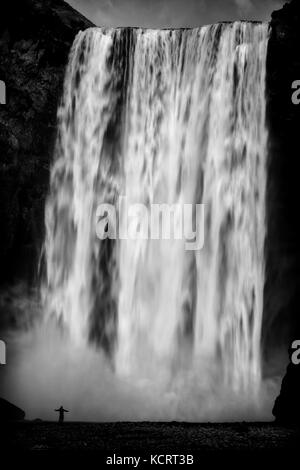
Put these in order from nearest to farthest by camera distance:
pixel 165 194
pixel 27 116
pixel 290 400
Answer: pixel 290 400, pixel 165 194, pixel 27 116

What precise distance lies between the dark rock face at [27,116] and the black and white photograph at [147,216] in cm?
7

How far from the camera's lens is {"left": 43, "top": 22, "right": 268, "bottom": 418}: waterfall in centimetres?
2261

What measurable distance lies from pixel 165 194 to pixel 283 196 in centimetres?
513

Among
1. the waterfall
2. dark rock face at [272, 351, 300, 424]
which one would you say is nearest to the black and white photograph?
the waterfall

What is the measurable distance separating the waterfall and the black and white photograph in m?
0.06

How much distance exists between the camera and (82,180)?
26.1 m

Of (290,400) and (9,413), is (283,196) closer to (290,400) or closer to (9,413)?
(290,400)

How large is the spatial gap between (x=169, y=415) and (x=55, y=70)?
1676 centimetres

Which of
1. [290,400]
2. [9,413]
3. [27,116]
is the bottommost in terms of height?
[9,413]

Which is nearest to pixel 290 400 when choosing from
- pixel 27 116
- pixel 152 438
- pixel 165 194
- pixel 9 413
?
Result: pixel 152 438

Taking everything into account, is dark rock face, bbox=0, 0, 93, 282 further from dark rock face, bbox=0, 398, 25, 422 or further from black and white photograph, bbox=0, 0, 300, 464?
dark rock face, bbox=0, 398, 25, 422

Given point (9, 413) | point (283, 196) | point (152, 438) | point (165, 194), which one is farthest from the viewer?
point (165, 194)

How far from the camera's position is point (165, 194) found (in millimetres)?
24844
